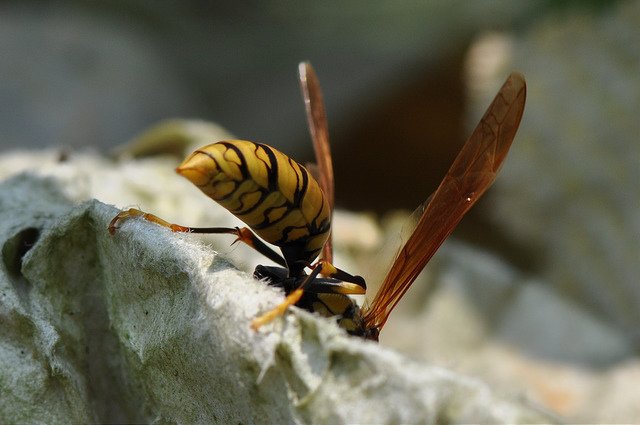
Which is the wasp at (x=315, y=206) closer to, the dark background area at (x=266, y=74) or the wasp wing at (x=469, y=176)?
the wasp wing at (x=469, y=176)

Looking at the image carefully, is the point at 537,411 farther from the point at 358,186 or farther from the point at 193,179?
the point at 358,186

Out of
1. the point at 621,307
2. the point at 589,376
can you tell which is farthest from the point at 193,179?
the point at 621,307

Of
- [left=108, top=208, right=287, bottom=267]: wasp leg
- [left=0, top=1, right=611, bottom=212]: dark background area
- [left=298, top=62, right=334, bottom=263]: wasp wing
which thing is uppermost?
[left=298, top=62, right=334, bottom=263]: wasp wing

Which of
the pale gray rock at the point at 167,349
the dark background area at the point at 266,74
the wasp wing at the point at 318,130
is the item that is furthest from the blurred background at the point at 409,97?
the pale gray rock at the point at 167,349

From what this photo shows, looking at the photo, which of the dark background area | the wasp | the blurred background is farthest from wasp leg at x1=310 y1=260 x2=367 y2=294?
the dark background area

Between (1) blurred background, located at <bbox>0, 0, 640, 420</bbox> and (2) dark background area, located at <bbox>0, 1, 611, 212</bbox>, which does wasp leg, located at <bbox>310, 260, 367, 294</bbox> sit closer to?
(1) blurred background, located at <bbox>0, 0, 640, 420</bbox>

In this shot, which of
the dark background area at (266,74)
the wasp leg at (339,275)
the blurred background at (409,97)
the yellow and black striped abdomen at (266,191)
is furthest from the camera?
the dark background area at (266,74)

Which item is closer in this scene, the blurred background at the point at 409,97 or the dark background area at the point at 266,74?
the blurred background at the point at 409,97
